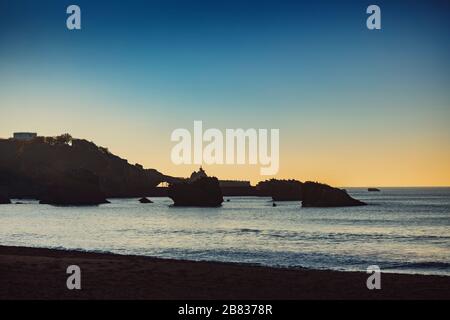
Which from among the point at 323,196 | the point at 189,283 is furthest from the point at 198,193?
the point at 189,283

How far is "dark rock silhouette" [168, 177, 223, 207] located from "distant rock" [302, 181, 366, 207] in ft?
98.5

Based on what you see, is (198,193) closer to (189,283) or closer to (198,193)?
(198,193)

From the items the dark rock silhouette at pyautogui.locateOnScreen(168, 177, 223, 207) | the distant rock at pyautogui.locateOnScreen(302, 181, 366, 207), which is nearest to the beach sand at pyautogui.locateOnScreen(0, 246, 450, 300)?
the distant rock at pyautogui.locateOnScreen(302, 181, 366, 207)

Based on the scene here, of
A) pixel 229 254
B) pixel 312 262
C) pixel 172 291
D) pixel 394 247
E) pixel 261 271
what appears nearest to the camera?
pixel 172 291

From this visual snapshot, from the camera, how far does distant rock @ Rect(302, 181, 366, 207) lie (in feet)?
547

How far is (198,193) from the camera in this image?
17475cm

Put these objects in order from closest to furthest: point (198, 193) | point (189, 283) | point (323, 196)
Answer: point (189, 283), point (323, 196), point (198, 193)

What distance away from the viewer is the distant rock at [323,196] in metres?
167

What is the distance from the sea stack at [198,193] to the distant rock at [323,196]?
3001cm

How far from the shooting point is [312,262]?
133ft
